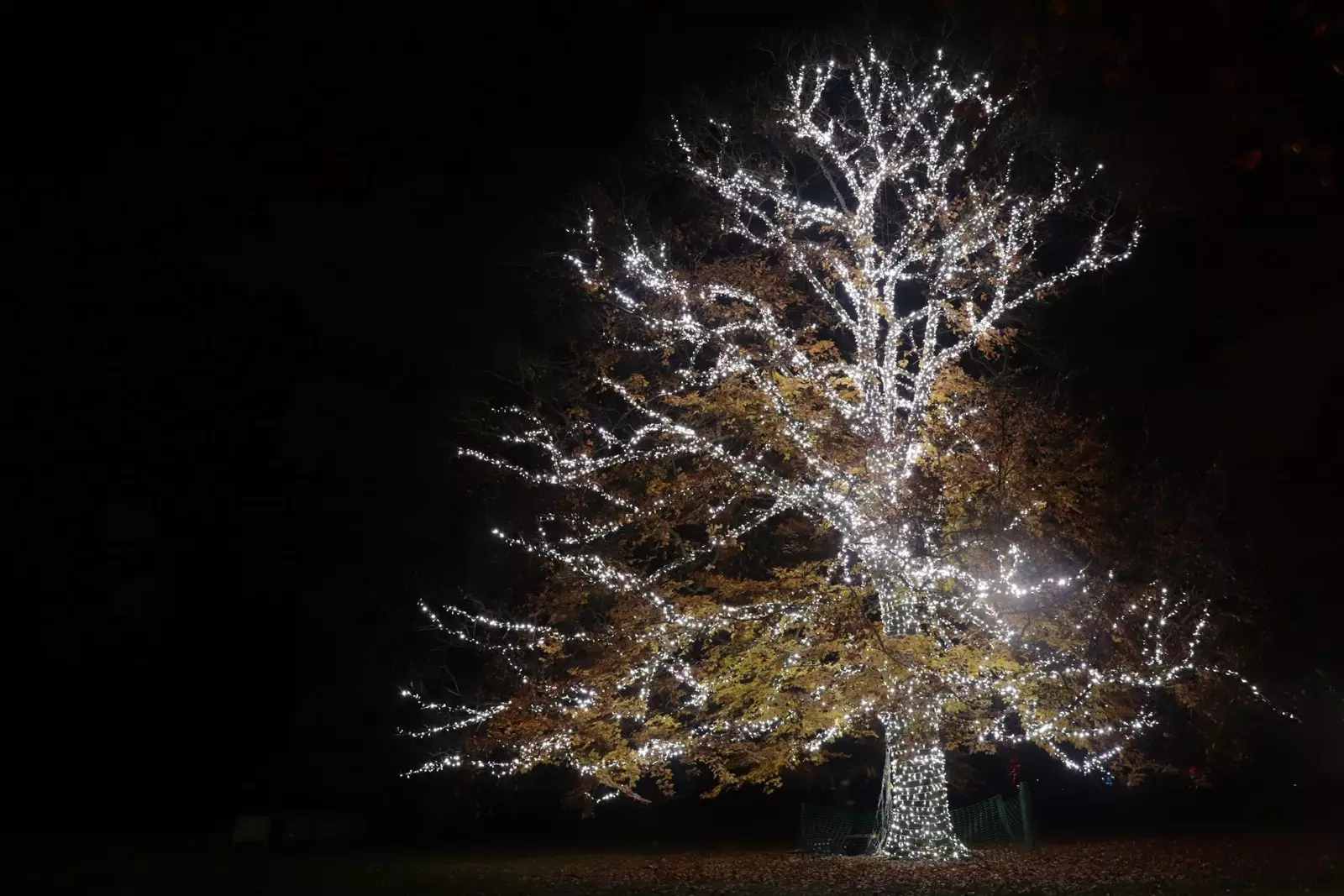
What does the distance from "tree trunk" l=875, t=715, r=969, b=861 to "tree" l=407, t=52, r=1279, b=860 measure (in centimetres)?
4

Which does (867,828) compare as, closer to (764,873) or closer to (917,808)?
(917,808)

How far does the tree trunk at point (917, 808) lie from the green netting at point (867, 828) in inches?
57.8

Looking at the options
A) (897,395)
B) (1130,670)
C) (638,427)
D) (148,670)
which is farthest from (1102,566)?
(148,670)

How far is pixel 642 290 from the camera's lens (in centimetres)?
1513

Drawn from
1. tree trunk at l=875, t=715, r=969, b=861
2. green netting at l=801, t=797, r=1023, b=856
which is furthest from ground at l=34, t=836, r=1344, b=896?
green netting at l=801, t=797, r=1023, b=856

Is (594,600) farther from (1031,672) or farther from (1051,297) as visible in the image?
(1051,297)

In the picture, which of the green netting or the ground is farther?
the green netting

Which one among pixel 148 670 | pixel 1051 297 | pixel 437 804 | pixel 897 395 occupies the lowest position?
pixel 437 804

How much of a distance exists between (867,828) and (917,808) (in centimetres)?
286

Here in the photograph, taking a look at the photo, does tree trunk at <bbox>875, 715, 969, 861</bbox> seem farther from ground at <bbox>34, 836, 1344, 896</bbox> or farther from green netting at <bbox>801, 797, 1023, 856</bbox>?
green netting at <bbox>801, 797, 1023, 856</bbox>

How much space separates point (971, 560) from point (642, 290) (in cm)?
547

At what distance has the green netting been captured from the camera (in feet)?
54.5

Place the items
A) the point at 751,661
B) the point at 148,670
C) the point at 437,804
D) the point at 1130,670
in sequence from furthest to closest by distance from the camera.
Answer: the point at 148,670
the point at 437,804
the point at 751,661
the point at 1130,670

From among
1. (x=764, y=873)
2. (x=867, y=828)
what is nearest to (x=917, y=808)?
(x=764, y=873)
